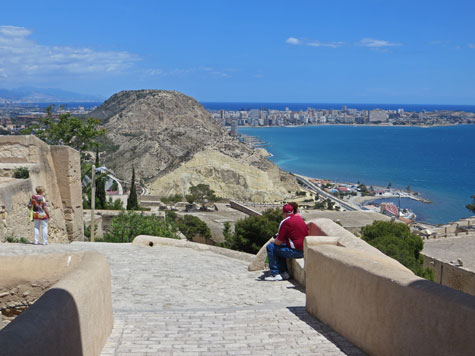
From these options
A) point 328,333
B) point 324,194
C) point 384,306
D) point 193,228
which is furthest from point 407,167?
point 384,306

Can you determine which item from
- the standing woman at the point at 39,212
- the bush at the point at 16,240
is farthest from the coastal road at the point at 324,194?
the standing woman at the point at 39,212

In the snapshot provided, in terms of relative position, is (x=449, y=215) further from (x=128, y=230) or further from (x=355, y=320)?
(x=355, y=320)

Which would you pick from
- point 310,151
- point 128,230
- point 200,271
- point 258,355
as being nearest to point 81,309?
point 258,355

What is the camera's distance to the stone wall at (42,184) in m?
10.7

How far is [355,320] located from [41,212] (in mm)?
7071

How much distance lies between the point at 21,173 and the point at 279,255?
620 cm

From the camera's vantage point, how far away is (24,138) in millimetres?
12266

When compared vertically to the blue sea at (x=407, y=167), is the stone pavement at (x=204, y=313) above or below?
above

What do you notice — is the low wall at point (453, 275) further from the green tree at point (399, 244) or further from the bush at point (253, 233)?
the bush at point (253, 233)

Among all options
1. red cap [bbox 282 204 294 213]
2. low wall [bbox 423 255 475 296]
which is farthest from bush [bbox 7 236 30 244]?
→ low wall [bbox 423 255 475 296]

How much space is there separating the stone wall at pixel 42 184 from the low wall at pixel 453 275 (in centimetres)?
1300

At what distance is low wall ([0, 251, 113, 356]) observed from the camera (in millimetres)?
3148

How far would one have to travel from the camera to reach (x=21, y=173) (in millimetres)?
11695

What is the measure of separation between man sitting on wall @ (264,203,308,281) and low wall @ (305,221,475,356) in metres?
1.67
